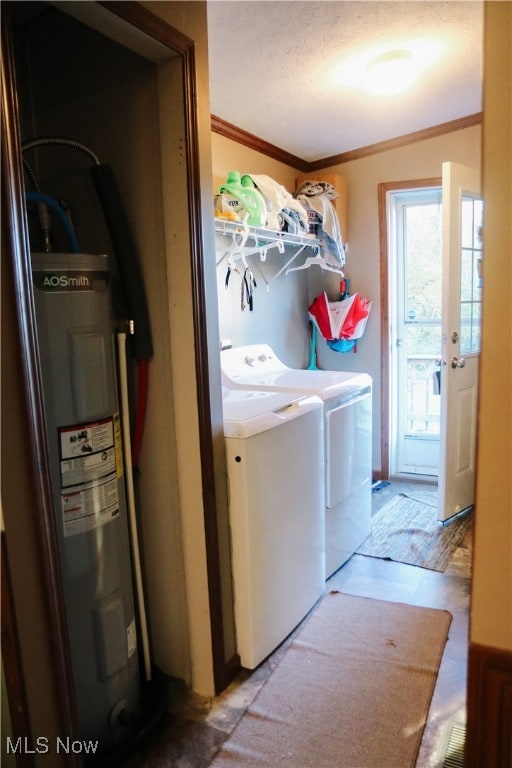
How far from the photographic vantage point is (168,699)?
1.72 meters

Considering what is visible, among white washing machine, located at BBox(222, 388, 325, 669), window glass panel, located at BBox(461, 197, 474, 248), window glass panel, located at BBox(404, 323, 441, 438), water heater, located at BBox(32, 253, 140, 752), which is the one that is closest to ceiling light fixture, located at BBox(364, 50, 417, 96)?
window glass panel, located at BBox(461, 197, 474, 248)

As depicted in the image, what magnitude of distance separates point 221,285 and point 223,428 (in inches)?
46.7

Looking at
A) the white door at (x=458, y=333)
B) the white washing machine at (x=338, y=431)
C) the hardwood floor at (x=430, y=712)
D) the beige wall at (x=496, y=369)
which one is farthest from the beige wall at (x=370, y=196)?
the beige wall at (x=496, y=369)

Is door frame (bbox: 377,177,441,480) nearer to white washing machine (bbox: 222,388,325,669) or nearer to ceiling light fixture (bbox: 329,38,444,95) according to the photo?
ceiling light fixture (bbox: 329,38,444,95)

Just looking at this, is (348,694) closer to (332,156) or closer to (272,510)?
(272,510)

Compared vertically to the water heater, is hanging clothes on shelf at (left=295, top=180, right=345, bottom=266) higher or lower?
higher

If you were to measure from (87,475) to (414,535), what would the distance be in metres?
2.06

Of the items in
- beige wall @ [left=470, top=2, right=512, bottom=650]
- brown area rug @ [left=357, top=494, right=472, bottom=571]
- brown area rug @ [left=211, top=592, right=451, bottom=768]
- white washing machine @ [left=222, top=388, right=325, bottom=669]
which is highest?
beige wall @ [left=470, top=2, right=512, bottom=650]

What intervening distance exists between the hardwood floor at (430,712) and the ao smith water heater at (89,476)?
14 centimetres

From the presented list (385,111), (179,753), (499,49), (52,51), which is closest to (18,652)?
(179,753)

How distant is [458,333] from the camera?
2797 mm

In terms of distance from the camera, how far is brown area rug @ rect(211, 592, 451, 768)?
4.94 ft

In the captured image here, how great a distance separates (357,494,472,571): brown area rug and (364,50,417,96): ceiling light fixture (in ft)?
7.47

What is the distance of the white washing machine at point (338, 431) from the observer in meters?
2.30
